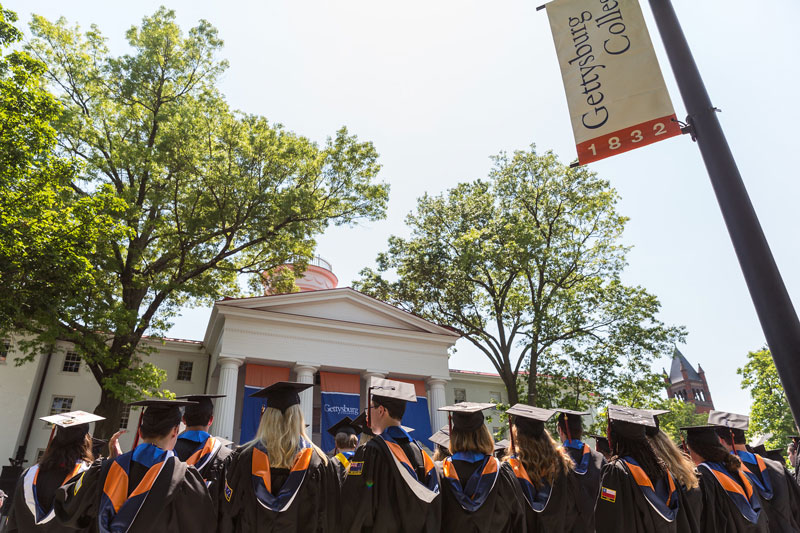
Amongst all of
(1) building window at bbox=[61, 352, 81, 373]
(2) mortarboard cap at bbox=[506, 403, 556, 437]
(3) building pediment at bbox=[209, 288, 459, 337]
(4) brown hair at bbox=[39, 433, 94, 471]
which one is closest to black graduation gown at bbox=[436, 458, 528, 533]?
(2) mortarboard cap at bbox=[506, 403, 556, 437]

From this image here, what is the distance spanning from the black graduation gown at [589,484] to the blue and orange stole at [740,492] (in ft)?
3.55

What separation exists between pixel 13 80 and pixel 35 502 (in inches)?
489

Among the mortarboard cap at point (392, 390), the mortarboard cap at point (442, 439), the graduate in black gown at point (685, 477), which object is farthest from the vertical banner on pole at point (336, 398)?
the graduate in black gown at point (685, 477)

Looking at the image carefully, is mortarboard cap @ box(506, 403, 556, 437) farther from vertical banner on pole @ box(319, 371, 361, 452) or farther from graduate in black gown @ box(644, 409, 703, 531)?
vertical banner on pole @ box(319, 371, 361, 452)

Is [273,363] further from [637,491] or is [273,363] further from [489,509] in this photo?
[637,491]

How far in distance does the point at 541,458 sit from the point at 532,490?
29 centimetres

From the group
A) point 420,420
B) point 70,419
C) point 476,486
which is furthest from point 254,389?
point 476,486

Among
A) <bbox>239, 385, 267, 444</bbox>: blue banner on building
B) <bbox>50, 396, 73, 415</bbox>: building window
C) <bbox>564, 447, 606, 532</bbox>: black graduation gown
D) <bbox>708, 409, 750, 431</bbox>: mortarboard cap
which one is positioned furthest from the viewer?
<bbox>50, 396, 73, 415</bbox>: building window

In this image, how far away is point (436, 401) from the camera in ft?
76.5

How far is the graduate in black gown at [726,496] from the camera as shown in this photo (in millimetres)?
4117

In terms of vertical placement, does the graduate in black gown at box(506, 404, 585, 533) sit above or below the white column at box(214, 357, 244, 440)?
below

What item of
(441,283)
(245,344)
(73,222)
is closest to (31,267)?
(73,222)

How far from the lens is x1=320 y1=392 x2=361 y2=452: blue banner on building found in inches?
811

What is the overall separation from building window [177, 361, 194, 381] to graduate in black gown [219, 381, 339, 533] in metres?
23.8
